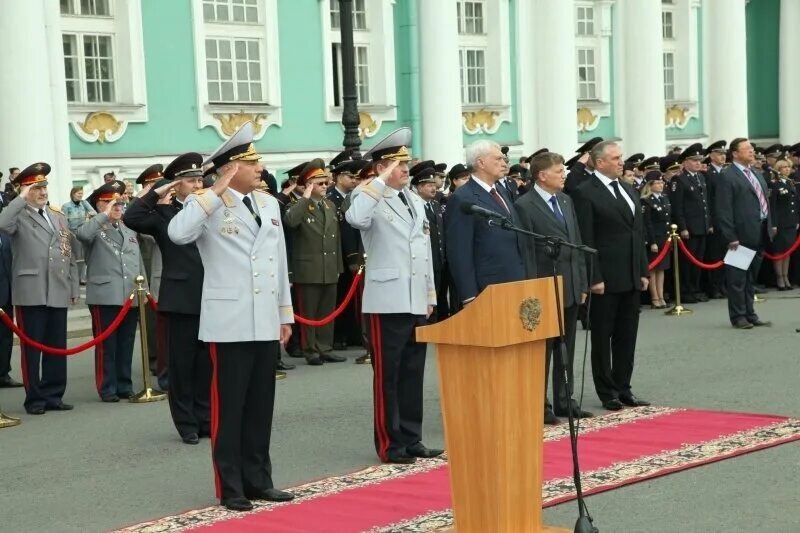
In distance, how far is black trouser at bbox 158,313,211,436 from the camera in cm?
1038

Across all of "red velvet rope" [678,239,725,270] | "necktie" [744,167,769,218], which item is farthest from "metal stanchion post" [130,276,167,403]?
"red velvet rope" [678,239,725,270]

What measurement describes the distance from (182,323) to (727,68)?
77.0 ft

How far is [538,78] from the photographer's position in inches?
1111

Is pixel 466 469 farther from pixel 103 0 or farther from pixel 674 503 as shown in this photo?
pixel 103 0

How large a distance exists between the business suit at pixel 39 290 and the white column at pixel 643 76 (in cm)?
1947

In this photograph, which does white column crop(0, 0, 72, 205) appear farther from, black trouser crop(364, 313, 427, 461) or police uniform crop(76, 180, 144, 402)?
black trouser crop(364, 313, 427, 461)

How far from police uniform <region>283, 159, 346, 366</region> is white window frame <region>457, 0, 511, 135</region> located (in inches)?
519

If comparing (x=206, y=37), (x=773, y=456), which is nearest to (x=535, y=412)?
(x=773, y=456)

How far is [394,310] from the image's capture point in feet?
30.4

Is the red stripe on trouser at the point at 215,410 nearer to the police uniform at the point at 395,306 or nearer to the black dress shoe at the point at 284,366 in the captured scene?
the police uniform at the point at 395,306

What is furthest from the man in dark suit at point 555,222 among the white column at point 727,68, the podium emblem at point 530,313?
the white column at point 727,68

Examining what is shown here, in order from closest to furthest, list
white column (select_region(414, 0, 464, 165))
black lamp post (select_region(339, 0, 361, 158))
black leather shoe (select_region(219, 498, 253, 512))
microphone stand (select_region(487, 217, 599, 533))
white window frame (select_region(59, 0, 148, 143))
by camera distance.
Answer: microphone stand (select_region(487, 217, 599, 533)) < black leather shoe (select_region(219, 498, 253, 512)) < black lamp post (select_region(339, 0, 361, 158)) < white window frame (select_region(59, 0, 148, 143)) < white column (select_region(414, 0, 464, 165))

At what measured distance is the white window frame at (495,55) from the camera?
2773cm

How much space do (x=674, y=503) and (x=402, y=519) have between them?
1452 millimetres
